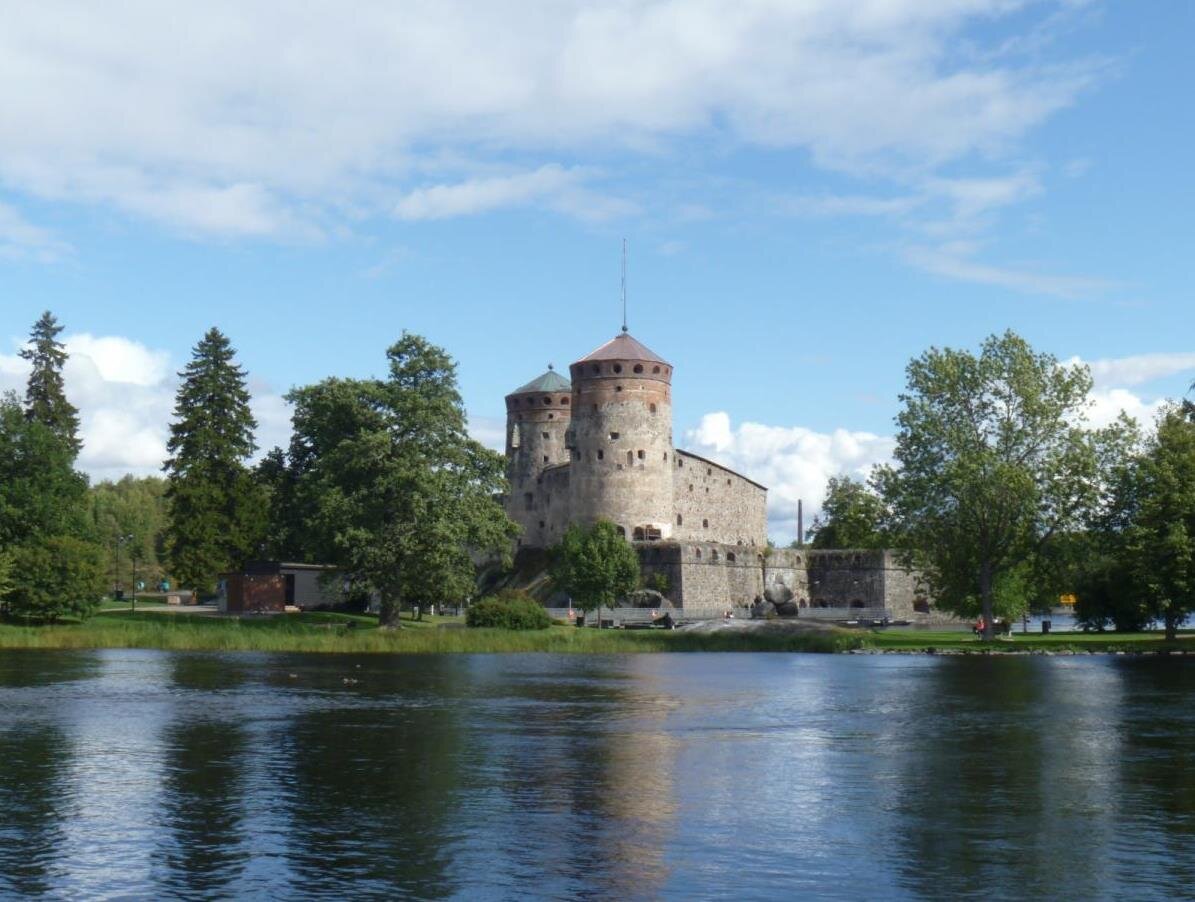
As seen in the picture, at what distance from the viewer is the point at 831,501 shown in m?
120

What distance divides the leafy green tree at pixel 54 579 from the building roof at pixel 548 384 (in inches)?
2100

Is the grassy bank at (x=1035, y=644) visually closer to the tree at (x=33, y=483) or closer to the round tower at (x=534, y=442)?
the tree at (x=33, y=483)

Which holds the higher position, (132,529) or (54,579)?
(132,529)

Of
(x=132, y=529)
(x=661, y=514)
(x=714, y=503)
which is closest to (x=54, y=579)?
(x=661, y=514)

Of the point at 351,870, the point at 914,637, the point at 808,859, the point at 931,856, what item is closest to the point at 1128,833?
the point at 931,856

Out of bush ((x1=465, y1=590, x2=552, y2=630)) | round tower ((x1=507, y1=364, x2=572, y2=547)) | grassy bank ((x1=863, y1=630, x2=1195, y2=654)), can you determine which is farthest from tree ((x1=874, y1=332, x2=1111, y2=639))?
round tower ((x1=507, y1=364, x2=572, y2=547))

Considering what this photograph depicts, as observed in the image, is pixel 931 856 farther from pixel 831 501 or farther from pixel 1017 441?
pixel 831 501

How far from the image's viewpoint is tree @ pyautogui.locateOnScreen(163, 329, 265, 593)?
7556 centimetres

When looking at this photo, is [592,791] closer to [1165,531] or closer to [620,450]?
[1165,531]

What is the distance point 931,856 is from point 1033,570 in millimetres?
47367

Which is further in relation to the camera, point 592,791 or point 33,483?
point 33,483

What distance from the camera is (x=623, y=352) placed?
101 metres

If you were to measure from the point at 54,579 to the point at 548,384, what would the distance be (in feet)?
187

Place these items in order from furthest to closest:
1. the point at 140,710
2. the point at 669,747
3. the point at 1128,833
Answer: the point at 140,710 < the point at 669,747 < the point at 1128,833
